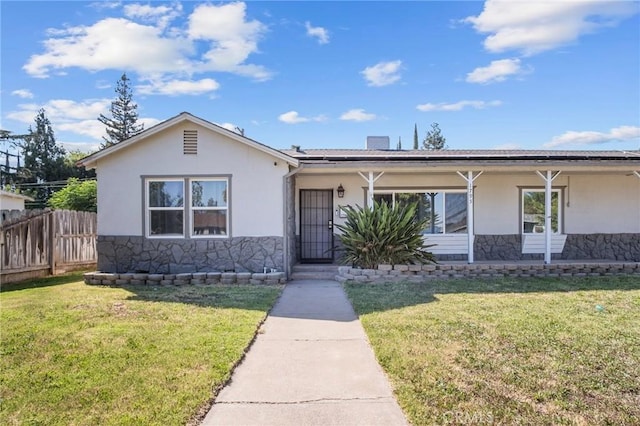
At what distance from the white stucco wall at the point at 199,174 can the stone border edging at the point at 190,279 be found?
1.19 m

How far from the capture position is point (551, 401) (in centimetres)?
380

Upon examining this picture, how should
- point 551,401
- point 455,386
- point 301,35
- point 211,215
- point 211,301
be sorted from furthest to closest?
point 301,35, point 211,215, point 211,301, point 455,386, point 551,401

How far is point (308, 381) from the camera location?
4371 mm

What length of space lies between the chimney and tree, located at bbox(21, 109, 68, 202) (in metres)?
28.8

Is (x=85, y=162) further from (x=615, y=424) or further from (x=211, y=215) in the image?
(x=615, y=424)

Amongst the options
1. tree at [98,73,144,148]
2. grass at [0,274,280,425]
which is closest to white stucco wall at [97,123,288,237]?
grass at [0,274,280,425]

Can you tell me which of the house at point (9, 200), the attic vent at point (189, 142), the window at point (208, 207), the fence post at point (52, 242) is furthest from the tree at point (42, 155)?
the window at point (208, 207)

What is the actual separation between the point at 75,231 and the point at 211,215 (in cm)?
516

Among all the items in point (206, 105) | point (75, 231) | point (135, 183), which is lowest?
point (75, 231)

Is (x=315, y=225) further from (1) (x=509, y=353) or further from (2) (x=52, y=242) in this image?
(1) (x=509, y=353)

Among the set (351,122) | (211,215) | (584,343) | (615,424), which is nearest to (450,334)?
(584,343)

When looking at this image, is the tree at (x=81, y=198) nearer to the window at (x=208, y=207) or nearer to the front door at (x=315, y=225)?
the window at (x=208, y=207)

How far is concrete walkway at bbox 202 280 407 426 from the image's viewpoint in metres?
3.57

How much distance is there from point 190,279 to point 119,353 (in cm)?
538
